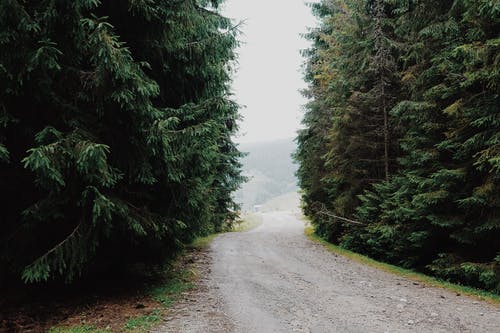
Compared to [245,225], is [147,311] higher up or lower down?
lower down

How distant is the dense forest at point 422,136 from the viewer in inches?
283

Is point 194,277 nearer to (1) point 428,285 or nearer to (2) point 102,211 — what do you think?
(2) point 102,211

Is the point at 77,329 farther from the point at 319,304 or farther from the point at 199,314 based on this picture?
the point at 319,304

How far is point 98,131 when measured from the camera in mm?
5684

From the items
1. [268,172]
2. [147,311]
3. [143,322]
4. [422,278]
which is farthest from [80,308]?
[268,172]

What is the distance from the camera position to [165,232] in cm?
673

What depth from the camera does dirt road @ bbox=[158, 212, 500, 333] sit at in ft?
17.2

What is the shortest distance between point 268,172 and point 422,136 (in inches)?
5709

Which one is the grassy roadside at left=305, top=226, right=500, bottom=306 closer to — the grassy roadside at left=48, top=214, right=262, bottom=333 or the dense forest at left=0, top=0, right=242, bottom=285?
the grassy roadside at left=48, top=214, right=262, bottom=333

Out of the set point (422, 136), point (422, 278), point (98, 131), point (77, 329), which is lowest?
point (77, 329)

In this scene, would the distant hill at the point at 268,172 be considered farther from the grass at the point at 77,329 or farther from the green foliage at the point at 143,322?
the grass at the point at 77,329

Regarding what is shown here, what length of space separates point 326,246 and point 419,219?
19.5ft

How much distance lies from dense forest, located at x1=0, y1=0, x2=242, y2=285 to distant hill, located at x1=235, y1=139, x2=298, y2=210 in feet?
344

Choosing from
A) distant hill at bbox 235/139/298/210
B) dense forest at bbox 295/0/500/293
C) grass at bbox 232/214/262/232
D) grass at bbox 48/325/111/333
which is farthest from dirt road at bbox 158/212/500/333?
distant hill at bbox 235/139/298/210
